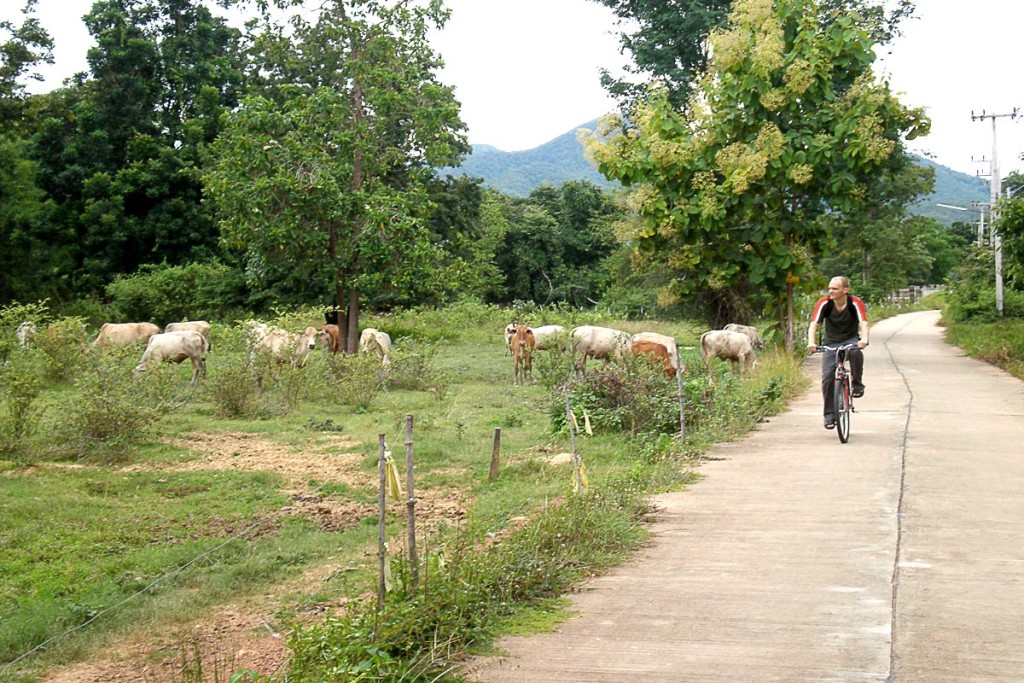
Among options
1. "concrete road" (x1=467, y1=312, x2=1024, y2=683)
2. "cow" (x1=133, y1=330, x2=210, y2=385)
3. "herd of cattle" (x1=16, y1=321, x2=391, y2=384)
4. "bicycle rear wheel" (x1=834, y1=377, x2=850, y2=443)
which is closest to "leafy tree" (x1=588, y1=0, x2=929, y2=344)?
"herd of cattle" (x1=16, y1=321, x2=391, y2=384)

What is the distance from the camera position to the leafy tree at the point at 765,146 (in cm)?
2050

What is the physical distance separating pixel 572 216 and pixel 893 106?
3695 cm

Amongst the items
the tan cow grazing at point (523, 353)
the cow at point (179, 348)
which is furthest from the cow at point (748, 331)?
the cow at point (179, 348)

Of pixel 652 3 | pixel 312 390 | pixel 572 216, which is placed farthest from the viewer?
pixel 572 216

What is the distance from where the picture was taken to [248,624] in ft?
23.4

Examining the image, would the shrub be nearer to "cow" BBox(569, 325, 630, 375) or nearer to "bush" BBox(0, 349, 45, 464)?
"cow" BBox(569, 325, 630, 375)

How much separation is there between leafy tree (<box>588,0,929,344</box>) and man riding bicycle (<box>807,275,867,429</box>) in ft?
28.9

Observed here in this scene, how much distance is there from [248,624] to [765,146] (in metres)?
15.7

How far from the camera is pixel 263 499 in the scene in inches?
429

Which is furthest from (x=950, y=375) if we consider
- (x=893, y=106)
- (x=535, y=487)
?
(x=535, y=487)

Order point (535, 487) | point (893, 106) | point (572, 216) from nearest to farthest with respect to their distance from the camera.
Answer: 1. point (535, 487)
2. point (893, 106)
3. point (572, 216)

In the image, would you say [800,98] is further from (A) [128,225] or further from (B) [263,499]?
(A) [128,225]

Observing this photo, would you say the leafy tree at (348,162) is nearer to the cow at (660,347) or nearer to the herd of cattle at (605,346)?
the herd of cattle at (605,346)

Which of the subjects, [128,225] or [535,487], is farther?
[128,225]
